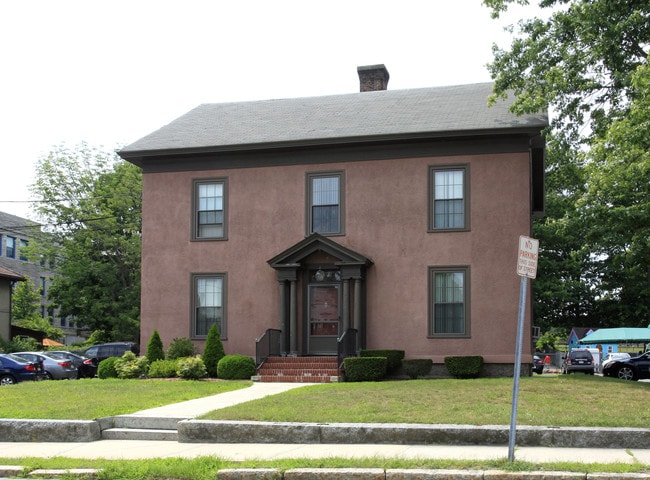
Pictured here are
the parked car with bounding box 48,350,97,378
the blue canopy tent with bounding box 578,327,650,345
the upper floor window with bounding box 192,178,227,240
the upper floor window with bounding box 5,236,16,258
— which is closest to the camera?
the upper floor window with bounding box 192,178,227,240

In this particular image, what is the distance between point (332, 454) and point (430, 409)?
9.88 ft

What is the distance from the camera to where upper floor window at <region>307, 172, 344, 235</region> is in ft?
77.3

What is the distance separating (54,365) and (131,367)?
731 cm

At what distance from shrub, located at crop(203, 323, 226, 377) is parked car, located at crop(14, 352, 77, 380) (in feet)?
27.6

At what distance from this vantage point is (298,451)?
1088cm

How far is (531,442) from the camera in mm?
11031

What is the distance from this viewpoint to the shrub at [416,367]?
70.9 feet

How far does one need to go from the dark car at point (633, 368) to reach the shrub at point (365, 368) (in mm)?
14978

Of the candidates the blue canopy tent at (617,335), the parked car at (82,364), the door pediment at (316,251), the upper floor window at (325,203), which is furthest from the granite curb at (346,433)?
the blue canopy tent at (617,335)

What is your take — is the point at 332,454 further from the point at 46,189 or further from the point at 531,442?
the point at 46,189

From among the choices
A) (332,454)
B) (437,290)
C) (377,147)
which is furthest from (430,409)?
(377,147)

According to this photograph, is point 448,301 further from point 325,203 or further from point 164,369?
point 164,369

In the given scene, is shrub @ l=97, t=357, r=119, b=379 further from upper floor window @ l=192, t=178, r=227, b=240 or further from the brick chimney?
the brick chimney

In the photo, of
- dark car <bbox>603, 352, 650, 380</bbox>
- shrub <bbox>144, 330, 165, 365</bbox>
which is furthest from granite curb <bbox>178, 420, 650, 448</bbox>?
dark car <bbox>603, 352, 650, 380</bbox>
